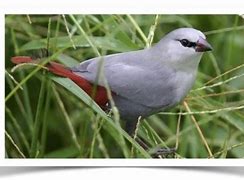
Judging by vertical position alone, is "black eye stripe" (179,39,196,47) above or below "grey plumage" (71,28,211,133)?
above

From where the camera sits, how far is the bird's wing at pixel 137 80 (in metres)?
1.65

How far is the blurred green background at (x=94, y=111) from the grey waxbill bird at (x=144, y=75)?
4 centimetres

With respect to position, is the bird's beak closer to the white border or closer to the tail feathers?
the white border

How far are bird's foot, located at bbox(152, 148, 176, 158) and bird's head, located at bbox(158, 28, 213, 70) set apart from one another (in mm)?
177

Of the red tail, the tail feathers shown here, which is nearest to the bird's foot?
the red tail

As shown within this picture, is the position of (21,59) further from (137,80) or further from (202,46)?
(202,46)

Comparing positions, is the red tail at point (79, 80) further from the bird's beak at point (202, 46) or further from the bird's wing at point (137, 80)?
the bird's beak at point (202, 46)

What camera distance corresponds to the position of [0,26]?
5.71ft

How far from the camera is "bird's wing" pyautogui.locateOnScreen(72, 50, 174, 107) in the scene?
1648 mm

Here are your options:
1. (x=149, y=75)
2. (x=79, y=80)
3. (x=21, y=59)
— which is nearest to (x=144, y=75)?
(x=149, y=75)
